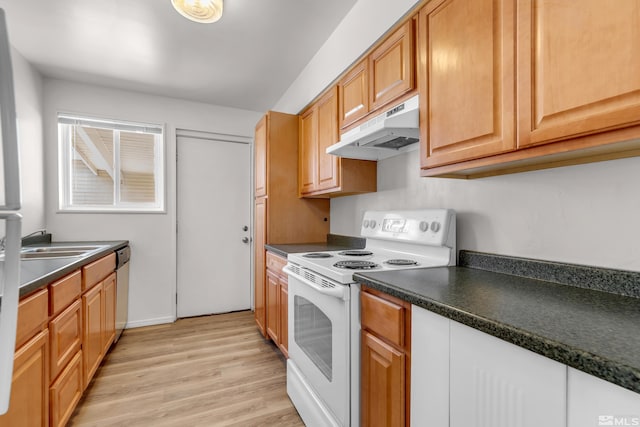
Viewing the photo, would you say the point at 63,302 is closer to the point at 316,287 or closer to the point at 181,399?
the point at 181,399

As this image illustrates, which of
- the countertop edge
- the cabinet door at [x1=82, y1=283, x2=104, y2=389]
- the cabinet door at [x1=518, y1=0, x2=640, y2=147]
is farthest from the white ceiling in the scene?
the countertop edge

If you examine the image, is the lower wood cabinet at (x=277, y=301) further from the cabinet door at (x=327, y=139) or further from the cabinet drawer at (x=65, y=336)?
the cabinet drawer at (x=65, y=336)

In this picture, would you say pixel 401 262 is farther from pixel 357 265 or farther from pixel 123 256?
pixel 123 256

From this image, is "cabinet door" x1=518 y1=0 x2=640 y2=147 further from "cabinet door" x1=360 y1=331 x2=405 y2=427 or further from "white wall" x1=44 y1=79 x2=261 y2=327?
"white wall" x1=44 y1=79 x2=261 y2=327

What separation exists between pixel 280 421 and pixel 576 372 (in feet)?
5.13

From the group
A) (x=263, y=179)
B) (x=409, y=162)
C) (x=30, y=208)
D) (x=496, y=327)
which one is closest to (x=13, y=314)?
(x=496, y=327)

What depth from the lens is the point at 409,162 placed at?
→ 1874 mm

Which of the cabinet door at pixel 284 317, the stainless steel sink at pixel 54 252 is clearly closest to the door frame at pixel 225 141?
the stainless steel sink at pixel 54 252

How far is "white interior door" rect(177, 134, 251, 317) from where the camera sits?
132 inches

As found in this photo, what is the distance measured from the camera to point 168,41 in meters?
2.23

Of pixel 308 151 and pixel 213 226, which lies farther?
pixel 213 226

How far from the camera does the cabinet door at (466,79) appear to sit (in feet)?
3.28

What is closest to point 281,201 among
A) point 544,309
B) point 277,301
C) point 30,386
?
point 277,301

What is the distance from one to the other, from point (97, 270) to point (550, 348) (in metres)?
2.46
